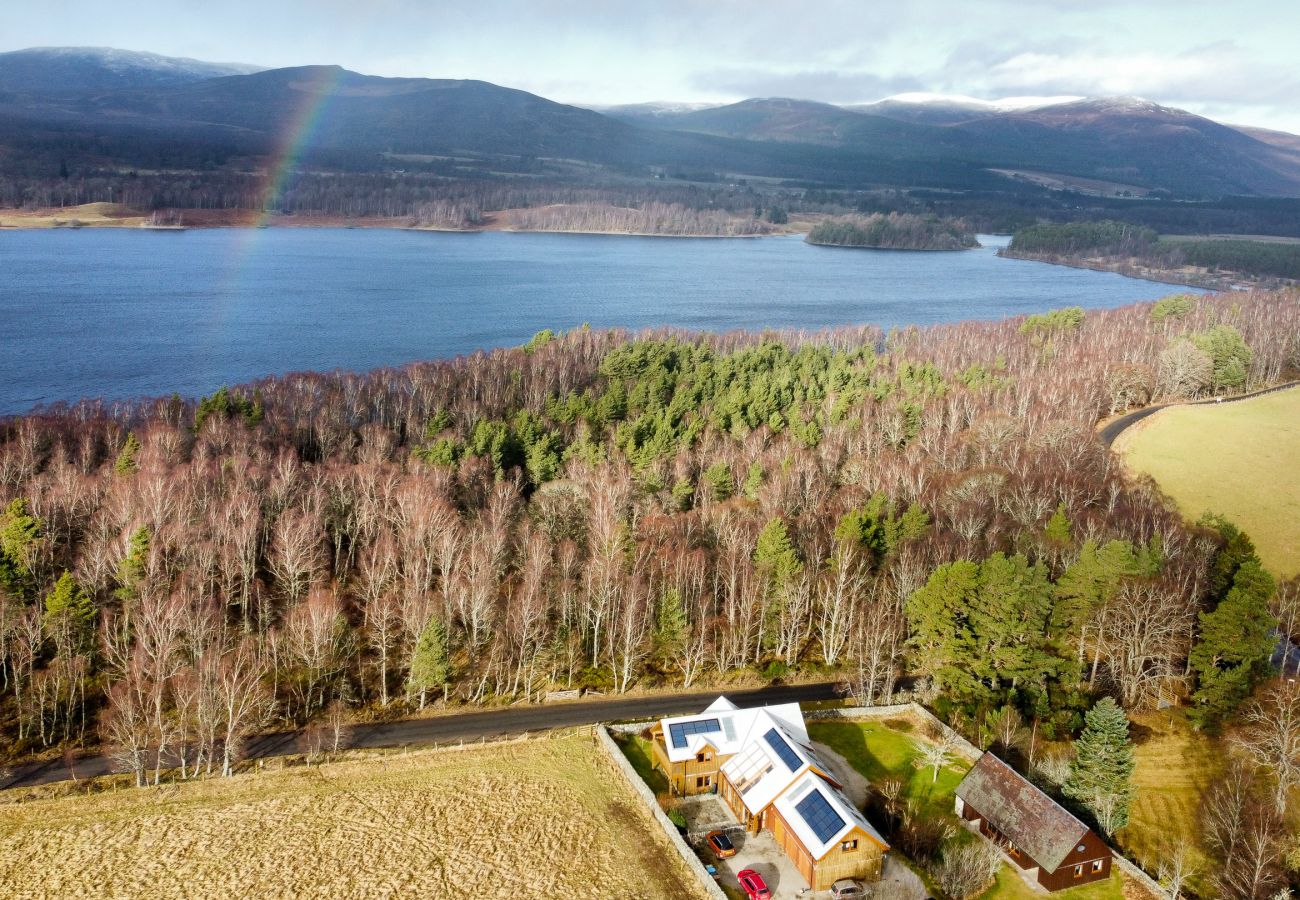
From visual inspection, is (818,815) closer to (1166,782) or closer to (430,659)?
(1166,782)

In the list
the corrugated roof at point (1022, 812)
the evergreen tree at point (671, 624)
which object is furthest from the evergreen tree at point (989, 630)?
the evergreen tree at point (671, 624)

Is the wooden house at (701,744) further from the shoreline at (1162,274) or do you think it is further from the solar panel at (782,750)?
the shoreline at (1162,274)

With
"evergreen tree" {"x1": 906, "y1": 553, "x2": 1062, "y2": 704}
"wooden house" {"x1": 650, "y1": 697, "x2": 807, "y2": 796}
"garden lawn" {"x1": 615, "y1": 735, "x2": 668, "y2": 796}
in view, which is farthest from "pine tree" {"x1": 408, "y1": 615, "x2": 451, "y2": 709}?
"evergreen tree" {"x1": 906, "y1": 553, "x2": 1062, "y2": 704}

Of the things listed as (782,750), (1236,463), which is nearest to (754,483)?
(782,750)

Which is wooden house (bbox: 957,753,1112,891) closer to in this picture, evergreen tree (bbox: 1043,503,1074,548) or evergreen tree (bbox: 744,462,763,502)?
evergreen tree (bbox: 1043,503,1074,548)

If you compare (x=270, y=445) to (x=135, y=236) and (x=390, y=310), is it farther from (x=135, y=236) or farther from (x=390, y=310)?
(x=135, y=236)
